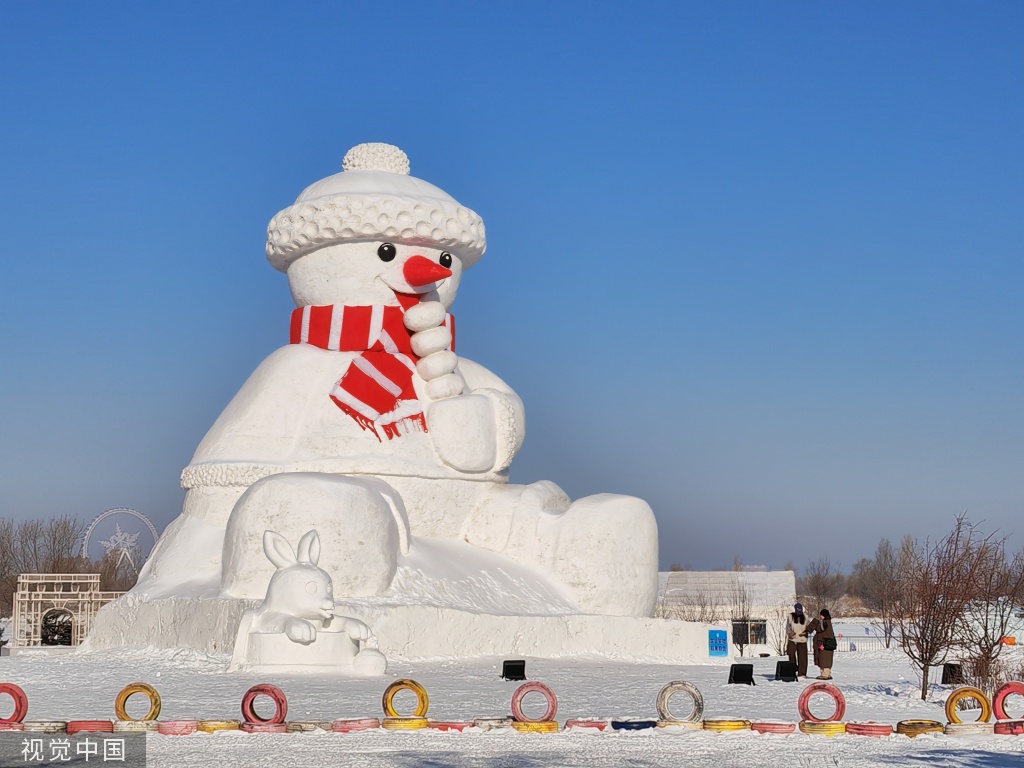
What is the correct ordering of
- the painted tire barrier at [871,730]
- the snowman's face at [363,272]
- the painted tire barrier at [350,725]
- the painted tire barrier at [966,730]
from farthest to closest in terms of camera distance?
the snowman's face at [363,272] → the painted tire barrier at [966,730] → the painted tire barrier at [871,730] → the painted tire barrier at [350,725]

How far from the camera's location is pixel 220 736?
830 centimetres

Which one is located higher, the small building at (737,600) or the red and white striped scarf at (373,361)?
the red and white striped scarf at (373,361)

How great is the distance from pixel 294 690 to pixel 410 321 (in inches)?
264

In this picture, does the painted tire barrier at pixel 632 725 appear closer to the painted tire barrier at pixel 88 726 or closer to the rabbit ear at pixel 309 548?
the painted tire barrier at pixel 88 726

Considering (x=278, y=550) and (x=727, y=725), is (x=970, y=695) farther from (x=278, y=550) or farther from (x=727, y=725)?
(x=278, y=550)

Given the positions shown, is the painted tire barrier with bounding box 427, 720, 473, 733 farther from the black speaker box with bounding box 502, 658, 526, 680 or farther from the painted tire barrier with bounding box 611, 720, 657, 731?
the black speaker box with bounding box 502, 658, 526, 680

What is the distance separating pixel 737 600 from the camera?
32.3 meters

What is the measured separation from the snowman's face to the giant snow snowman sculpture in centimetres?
2

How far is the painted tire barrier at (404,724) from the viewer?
8625mm

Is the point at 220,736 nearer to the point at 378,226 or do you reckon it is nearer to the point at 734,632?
the point at 378,226

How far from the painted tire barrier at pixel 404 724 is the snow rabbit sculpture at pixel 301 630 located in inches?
141

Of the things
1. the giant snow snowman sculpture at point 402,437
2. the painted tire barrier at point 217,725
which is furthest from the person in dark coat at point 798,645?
the painted tire barrier at point 217,725

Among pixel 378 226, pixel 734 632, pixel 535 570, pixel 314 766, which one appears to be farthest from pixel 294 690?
pixel 734 632

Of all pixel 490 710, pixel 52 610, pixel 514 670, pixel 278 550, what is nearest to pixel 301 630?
pixel 278 550
